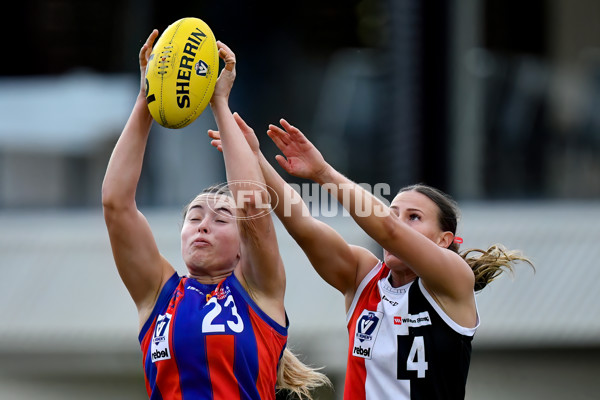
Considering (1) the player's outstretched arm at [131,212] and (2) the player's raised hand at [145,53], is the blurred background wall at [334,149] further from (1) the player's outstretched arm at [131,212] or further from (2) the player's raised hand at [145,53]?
(2) the player's raised hand at [145,53]

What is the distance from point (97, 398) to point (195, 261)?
5.43 metres

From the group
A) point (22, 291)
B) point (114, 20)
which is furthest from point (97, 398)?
point (114, 20)

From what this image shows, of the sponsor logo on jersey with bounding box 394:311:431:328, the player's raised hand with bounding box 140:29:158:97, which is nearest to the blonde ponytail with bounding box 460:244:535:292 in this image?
the sponsor logo on jersey with bounding box 394:311:431:328

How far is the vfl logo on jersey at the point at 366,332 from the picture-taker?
3215 millimetres

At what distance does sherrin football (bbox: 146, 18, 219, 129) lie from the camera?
9.59 ft

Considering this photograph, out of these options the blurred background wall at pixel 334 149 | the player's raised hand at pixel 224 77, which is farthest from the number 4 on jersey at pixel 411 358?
the blurred background wall at pixel 334 149

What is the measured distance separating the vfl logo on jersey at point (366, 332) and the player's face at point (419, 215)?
230mm

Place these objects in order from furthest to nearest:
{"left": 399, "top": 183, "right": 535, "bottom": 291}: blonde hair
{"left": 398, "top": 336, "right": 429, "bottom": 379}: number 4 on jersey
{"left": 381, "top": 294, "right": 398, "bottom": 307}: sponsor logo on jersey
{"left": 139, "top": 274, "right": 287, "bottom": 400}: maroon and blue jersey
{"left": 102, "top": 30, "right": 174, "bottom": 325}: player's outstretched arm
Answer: {"left": 399, "top": 183, "right": 535, "bottom": 291}: blonde hair
{"left": 381, "top": 294, "right": 398, "bottom": 307}: sponsor logo on jersey
{"left": 398, "top": 336, "right": 429, "bottom": 379}: number 4 on jersey
{"left": 102, "top": 30, "right": 174, "bottom": 325}: player's outstretched arm
{"left": 139, "top": 274, "right": 287, "bottom": 400}: maroon and blue jersey

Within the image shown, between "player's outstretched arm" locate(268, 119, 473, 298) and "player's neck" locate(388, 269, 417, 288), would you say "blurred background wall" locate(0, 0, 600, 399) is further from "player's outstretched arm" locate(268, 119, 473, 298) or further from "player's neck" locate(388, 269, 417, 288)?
"player's outstretched arm" locate(268, 119, 473, 298)

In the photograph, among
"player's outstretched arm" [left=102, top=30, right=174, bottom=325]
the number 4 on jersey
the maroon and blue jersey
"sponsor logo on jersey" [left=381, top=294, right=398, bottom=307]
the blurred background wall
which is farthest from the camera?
the blurred background wall

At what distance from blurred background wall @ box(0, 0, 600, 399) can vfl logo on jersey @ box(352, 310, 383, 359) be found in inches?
164

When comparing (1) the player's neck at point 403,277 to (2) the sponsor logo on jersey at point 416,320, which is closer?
(2) the sponsor logo on jersey at point 416,320

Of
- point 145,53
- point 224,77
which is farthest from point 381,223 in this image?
point 145,53

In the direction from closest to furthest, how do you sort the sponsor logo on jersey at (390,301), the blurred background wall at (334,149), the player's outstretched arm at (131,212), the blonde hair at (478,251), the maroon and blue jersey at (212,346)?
the maroon and blue jersey at (212,346) → the player's outstretched arm at (131,212) → the sponsor logo on jersey at (390,301) → the blonde hair at (478,251) → the blurred background wall at (334,149)
